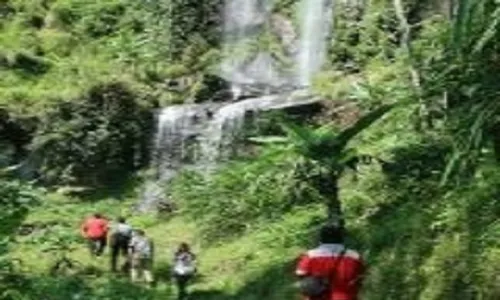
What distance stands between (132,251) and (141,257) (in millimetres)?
198

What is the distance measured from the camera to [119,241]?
16953mm

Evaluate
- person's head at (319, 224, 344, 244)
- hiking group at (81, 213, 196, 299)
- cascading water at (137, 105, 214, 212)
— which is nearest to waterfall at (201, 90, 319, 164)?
cascading water at (137, 105, 214, 212)

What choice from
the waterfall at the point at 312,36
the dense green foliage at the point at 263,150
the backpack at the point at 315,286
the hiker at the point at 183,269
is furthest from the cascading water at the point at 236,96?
the backpack at the point at 315,286

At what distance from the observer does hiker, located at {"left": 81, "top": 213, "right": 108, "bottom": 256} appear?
17.7 metres

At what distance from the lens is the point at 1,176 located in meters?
11.4

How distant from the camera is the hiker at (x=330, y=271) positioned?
7387mm

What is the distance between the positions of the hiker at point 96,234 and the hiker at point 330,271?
10285 mm

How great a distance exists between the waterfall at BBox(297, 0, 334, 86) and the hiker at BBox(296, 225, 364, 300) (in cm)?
1711

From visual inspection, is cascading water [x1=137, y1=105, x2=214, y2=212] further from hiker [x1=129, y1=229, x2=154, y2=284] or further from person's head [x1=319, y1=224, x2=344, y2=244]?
person's head [x1=319, y1=224, x2=344, y2=244]

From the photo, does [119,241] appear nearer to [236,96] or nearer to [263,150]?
[263,150]

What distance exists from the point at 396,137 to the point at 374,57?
6.15m

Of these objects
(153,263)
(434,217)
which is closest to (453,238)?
(434,217)

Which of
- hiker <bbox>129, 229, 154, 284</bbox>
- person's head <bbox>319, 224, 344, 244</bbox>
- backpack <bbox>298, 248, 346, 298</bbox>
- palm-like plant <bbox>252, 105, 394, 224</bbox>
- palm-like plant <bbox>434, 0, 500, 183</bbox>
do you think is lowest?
hiker <bbox>129, 229, 154, 284</bbox>

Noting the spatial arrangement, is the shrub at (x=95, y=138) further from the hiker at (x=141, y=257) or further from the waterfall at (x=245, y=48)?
the hiker at (x=141, y=257)
